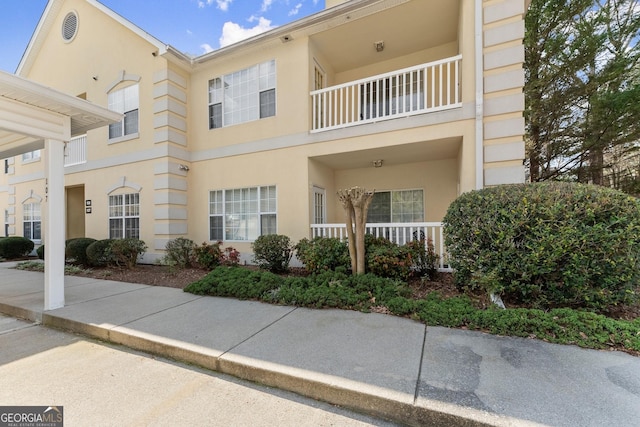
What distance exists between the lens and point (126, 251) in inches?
323

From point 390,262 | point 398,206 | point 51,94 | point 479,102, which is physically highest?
point 479,102

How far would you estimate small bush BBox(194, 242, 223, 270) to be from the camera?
7.71 metres

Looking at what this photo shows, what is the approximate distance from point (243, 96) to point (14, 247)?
36.5 ft

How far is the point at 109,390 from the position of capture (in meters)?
2.70

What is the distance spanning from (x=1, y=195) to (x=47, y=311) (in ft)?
49.2

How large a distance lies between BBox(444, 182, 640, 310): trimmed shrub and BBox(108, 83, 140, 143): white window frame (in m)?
10.4

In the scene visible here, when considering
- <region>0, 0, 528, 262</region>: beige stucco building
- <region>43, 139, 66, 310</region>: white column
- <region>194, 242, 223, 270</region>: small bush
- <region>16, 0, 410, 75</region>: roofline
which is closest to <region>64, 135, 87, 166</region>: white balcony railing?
<region>0, 0, 528, 262</region>: beige stucco building

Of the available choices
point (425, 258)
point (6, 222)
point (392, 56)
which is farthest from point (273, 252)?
point (6, 222)

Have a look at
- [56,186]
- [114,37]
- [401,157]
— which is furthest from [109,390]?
[114,37]

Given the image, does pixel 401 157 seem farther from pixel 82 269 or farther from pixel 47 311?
pixel 82 269

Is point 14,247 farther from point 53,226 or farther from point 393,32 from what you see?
point 393,32

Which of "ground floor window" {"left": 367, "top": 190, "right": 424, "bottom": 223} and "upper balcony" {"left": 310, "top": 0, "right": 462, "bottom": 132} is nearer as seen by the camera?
"upper balcony" {"left": 310, "top": 0, "right": 462, "bottom": 132}

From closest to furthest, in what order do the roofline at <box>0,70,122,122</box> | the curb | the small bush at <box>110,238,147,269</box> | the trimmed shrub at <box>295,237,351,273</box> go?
the curb < the roofline at <box>0,70,122,122</box> < the trimmed shrub at <box>295,237,351,273</box> < the small bush at <box>110,238,147,269</box>

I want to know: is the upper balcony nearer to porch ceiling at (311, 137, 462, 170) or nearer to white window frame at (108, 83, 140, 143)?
porch ceiling at (311, 137, 462, 170)
